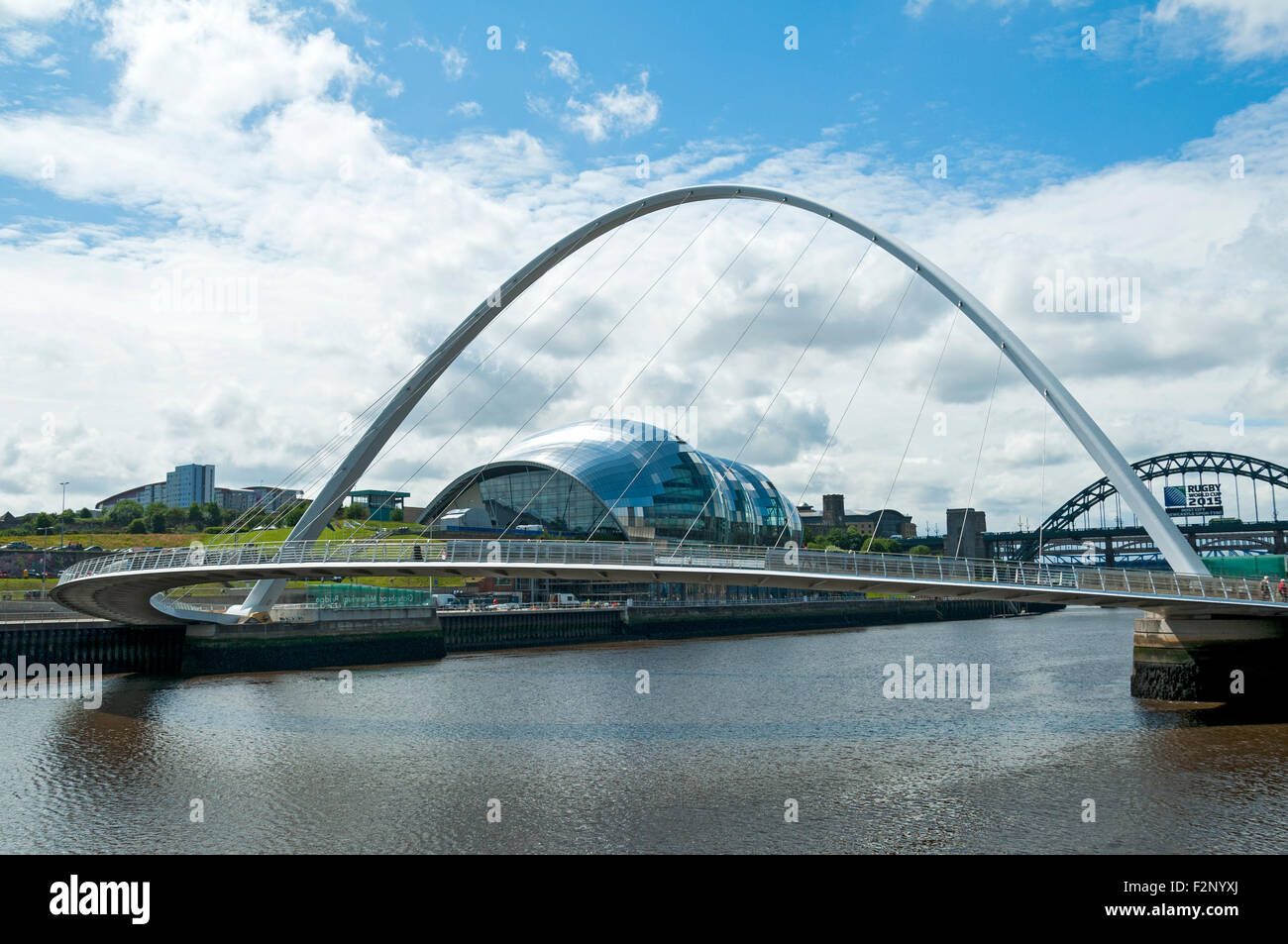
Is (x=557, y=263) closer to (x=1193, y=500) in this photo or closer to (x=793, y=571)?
(x=793, y=571)

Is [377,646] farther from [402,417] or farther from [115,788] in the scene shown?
[115,788]

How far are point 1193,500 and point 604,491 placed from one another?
6106 centimetres

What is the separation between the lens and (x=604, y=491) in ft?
261

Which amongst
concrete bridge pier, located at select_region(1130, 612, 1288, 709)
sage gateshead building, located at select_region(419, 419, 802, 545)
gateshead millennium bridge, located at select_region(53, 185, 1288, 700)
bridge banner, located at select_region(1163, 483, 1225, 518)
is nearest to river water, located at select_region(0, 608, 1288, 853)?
concrete bridge pier, located at select_region(1130, 612, 1288, 709)

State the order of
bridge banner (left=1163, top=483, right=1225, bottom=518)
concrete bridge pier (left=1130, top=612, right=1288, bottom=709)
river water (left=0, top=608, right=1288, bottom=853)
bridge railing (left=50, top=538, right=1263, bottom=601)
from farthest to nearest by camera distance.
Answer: bridge banner (left=1163, top=483, right=1225, bottom=518)
concrete bridge pier (left=1130, top=612, right=1288, bottom=709)
bridge railing (left=50, top=538, right=1263, bottom=601)
river water (left=0, top=608, right=1288, bottom=853)

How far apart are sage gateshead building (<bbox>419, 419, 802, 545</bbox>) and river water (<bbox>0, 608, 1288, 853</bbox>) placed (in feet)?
144

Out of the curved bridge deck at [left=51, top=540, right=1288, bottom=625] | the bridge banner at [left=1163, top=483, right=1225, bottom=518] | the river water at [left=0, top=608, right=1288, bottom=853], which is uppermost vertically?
the bridge banner at [left=1163, top=483, right=1225, bottom=518]

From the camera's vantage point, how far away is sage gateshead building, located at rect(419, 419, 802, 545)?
79688mm

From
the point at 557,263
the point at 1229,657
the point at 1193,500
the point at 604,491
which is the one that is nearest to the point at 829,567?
the point at 1229,657

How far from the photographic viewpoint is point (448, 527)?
3354 inches

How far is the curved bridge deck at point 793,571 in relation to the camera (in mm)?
23406

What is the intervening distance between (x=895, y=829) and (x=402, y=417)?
28.5 metres

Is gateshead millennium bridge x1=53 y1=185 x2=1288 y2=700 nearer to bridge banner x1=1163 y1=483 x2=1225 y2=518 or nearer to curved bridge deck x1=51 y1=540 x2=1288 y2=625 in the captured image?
curved bridge deck x1=51 y1=540 x2=1288 y2=625
